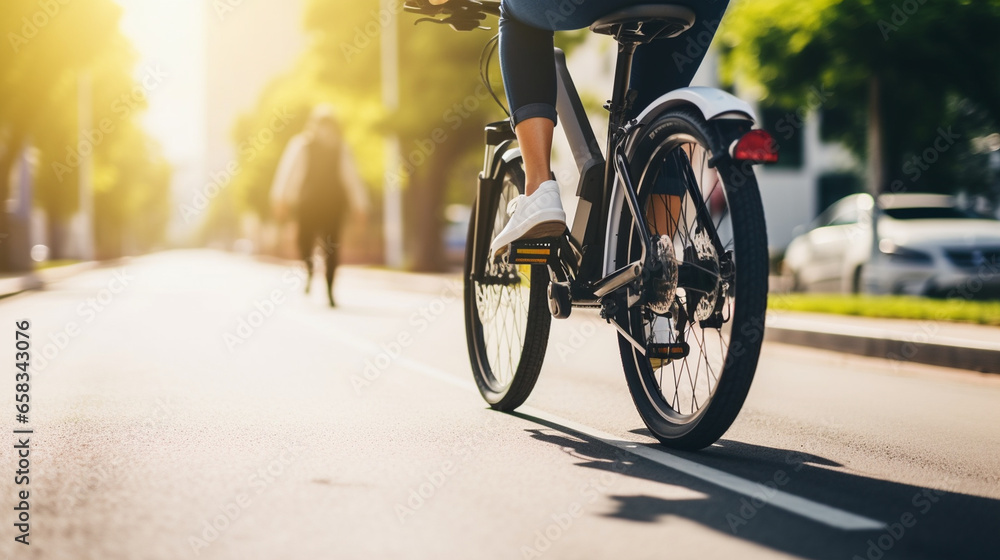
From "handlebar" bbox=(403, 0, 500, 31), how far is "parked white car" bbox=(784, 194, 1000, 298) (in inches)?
297

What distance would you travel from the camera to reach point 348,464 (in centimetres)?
356

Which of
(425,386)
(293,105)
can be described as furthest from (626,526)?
(293,105)

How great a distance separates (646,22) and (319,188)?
879cm

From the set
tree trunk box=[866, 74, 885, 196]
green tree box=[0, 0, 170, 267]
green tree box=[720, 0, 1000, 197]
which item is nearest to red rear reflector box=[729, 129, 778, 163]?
green tree box=[720, 0, 1000, 197]

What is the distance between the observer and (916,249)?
38.6ft

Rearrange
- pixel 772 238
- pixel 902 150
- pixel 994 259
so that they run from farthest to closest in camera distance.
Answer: pixel 772 238 < pixel 902 150 < pixel 994 259

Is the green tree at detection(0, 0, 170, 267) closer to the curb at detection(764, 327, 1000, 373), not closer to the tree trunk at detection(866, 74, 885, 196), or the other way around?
the tree trunk at detection(866, 74, 885, 196)

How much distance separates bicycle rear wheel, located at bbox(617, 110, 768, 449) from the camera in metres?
3.16

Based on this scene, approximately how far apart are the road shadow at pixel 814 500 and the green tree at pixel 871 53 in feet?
23.7

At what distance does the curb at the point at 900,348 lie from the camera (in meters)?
6.57

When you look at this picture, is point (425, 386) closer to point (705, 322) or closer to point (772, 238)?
point (705, 322)

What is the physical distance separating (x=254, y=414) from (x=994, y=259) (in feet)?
30.4

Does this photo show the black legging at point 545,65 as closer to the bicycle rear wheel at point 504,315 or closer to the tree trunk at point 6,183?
the bicycle rear wheel at point 504,315

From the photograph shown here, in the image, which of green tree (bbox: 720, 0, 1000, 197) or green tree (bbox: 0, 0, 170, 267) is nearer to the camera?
green tree (bbox: 720, 0, 1000, 197)
